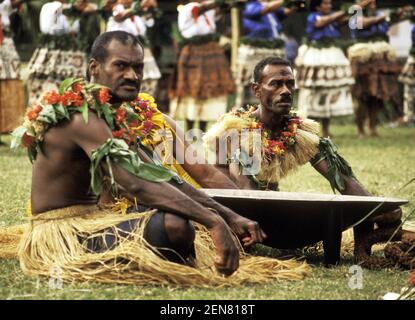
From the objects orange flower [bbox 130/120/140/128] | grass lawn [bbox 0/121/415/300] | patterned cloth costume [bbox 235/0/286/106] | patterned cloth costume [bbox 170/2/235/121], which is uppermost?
patterned cloth costume [bbox 235/0/286/106]

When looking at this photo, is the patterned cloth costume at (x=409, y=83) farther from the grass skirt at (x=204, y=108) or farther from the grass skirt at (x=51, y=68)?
the grass skirt at (x=51, y=68)

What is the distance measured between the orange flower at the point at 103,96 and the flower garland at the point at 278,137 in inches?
56.1

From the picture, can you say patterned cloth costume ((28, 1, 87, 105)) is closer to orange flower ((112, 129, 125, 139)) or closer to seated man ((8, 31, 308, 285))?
seated man ((8, 31, 308, 285))

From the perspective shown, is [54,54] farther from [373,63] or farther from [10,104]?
[373,63]

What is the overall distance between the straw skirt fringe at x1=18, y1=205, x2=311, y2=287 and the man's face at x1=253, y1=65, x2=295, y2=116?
1201 millimetres

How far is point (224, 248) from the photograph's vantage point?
4102 millimetres

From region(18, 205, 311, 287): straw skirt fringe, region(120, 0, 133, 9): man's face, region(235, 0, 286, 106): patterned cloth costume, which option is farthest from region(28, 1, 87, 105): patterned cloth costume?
region(18, 205, 311, 287): straw skirt fringe

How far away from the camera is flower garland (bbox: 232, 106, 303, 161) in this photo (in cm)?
551

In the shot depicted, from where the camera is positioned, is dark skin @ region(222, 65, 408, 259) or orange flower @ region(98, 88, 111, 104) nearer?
orange flower @ region(98, 88, 111, 104)

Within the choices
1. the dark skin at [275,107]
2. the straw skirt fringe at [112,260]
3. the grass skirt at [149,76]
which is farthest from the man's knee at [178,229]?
the grass skirt at [149,76]

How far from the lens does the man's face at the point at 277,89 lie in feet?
18.3

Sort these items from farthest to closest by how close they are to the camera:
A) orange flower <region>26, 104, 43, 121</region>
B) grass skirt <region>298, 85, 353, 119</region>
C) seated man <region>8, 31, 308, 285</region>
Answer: grass skirt <region>298, 85, 353, 119</region> < orange flower <region>26, 104, 43, 121</region> < seated man <region>8, 31, 308, 285</region>
